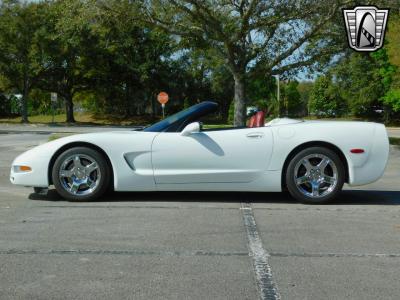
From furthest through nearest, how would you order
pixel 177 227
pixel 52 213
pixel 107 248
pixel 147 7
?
pixel 147 7, pixel 52 213, pixel 177 227, pixel 107 248

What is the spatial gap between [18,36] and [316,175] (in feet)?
120

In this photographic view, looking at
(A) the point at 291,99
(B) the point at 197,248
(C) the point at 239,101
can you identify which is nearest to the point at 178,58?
(A) the point at 291,99

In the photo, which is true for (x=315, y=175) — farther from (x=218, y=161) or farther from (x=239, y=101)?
(x=239, y=101)

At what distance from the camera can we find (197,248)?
4.47 meters

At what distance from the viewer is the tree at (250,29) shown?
738 inches

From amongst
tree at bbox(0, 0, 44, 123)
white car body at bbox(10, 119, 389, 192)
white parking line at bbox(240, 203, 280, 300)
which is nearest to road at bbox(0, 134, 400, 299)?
white parking line at bbox(240, 203, 280, 300)

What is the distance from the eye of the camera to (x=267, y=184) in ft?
21.4

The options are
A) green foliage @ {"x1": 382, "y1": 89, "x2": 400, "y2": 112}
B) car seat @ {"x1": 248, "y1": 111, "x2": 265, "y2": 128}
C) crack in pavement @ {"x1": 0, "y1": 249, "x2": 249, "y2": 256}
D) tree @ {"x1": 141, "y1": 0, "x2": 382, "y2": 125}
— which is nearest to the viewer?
crack in pavement @ {"x1": 0, "y1": 249, "x2": 249, "y2": 256}

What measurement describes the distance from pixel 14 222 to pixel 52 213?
53cm

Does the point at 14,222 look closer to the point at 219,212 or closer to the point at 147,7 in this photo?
the point at 219,212

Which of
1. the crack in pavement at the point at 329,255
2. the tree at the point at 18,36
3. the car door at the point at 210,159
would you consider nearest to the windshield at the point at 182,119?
the car door at the point at 210,159

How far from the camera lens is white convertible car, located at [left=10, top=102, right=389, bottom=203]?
6.48m

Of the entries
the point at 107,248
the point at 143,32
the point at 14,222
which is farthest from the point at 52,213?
the point at 143,32

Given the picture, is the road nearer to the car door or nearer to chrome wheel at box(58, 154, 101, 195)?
chrome wheel at box(58, 154, 101, 195)
